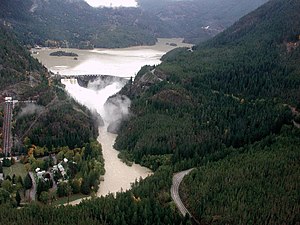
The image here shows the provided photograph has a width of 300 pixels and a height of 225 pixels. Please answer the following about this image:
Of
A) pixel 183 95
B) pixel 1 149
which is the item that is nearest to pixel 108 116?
pixel 183 95

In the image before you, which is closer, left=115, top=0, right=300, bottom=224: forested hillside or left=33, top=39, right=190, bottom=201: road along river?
left=115, top=0, right=300, bottom=224: forested hillside

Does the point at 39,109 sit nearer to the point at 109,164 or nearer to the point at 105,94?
the point at 109,164

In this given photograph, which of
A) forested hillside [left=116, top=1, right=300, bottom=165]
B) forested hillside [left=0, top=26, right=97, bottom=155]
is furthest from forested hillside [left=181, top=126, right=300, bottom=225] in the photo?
forested hillside [left=0, top=26, right=97, bottom=155]

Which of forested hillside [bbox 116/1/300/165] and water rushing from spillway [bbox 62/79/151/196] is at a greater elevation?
forested hillside [bbox 116/1/300/165]

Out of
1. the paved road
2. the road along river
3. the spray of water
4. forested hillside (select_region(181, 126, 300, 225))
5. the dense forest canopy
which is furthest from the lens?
the spray of water

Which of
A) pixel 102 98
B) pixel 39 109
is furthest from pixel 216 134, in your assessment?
pixel 102 98

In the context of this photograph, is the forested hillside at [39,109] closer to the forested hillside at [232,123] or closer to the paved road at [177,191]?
the forested hillside at [232,123]

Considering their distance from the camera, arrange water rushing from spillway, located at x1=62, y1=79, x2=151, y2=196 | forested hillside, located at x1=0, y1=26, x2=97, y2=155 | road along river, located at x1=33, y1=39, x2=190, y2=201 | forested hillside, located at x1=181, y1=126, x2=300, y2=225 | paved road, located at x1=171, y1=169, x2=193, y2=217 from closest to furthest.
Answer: forested hillside, located at x1=181, y1=126, x2=300, y2=225, paved road, located at x1=171, y1=169, x2=193, y2=217, water rushing from spillway, located at x1=62, y1=79, x2=151, y2=196, road along river, located at x1=33, y1=39, x2=190, y2=201, forested hillside, located at x1=0, y1=26, x2=97, y2=155

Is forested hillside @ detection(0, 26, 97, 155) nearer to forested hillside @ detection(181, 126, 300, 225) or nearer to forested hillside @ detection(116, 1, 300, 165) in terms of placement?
forested hillside @ detection(116, 1, 300, 165)
